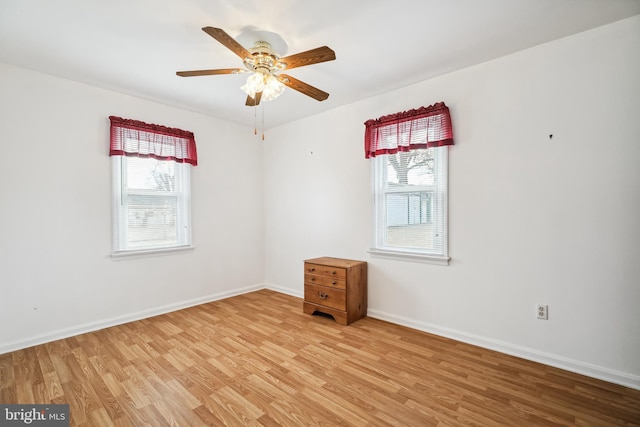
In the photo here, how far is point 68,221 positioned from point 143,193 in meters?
0.76

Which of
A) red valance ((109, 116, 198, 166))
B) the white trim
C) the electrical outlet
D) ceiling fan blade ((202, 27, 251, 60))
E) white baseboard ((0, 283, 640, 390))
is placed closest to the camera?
ceiling fan blade ((202, 27, 251, 60))

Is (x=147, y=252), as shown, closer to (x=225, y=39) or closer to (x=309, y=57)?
(x=225, y=39)

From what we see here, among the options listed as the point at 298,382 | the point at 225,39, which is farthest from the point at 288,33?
the point at 298,382

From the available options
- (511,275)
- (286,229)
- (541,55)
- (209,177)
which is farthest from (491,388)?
(209,177)

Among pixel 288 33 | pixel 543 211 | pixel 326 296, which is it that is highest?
pixel 288 33

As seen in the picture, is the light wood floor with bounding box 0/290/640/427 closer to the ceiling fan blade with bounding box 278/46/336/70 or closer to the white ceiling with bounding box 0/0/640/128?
the ceiling fan blade with bounding box 278/46/336/70

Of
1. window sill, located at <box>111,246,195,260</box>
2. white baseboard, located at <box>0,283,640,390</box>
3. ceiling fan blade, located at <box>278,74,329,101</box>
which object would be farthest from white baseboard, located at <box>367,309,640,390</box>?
window sill, located at <box>111,246,195,260</box>

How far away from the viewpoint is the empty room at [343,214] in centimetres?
197

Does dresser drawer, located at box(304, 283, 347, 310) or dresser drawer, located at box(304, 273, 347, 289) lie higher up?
dresser drawer, located at box(304, 273, 347, 289)

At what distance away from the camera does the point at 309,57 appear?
6.64ft

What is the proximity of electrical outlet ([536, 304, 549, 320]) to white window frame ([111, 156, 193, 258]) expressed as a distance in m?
3.83

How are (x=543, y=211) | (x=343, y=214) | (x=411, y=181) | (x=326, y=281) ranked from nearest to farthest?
(x=543, y=211) < (x=411, y=181) < (x=326, y=281) < (x=343, y=214)

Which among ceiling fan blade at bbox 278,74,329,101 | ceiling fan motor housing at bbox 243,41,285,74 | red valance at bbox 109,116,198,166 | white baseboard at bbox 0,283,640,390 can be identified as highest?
ceiling fan motor housing at bbox 243,41,285,74

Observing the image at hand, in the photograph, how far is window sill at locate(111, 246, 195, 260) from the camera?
3271 millimetres
